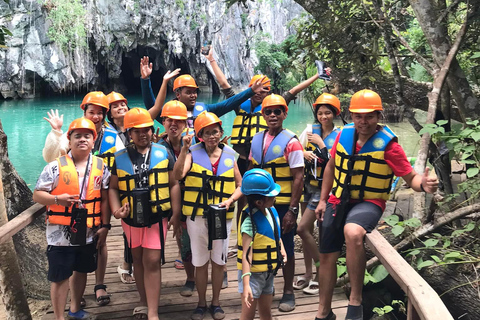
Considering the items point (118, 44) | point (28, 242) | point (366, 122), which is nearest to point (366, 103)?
point (366, 122)

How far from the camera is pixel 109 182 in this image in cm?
314

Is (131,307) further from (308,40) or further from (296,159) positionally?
(308,40)

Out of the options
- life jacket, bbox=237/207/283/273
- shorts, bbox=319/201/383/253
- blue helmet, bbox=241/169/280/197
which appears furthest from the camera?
shorts, bbox=319/201/383/253

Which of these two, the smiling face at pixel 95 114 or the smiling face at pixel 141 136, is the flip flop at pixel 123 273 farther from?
the smiling face at pixel 141 136

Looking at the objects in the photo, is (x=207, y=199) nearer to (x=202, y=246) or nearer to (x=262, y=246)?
(x=202, y=246)

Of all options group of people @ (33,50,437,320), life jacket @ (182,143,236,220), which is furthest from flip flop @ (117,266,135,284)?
life jacket @ (182,143,236,220)

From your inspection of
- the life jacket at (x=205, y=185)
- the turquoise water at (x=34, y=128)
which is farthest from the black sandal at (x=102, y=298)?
the turquoise water at (x=34, y=128)

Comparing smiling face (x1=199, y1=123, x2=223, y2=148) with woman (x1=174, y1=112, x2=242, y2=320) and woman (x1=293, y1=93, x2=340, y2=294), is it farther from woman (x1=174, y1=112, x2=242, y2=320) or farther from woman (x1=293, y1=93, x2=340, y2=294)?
woman (x1=293, y1=93, x2=340, y2=294)

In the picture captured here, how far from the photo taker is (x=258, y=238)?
2607 millimetres

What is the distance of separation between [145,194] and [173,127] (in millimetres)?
713

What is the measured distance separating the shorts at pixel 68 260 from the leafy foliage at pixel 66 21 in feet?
85.1

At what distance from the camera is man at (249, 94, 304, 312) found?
327 cm

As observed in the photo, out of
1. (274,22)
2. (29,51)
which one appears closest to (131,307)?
(29,51)

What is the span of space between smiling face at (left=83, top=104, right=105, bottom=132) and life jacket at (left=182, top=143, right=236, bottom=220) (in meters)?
1.02
